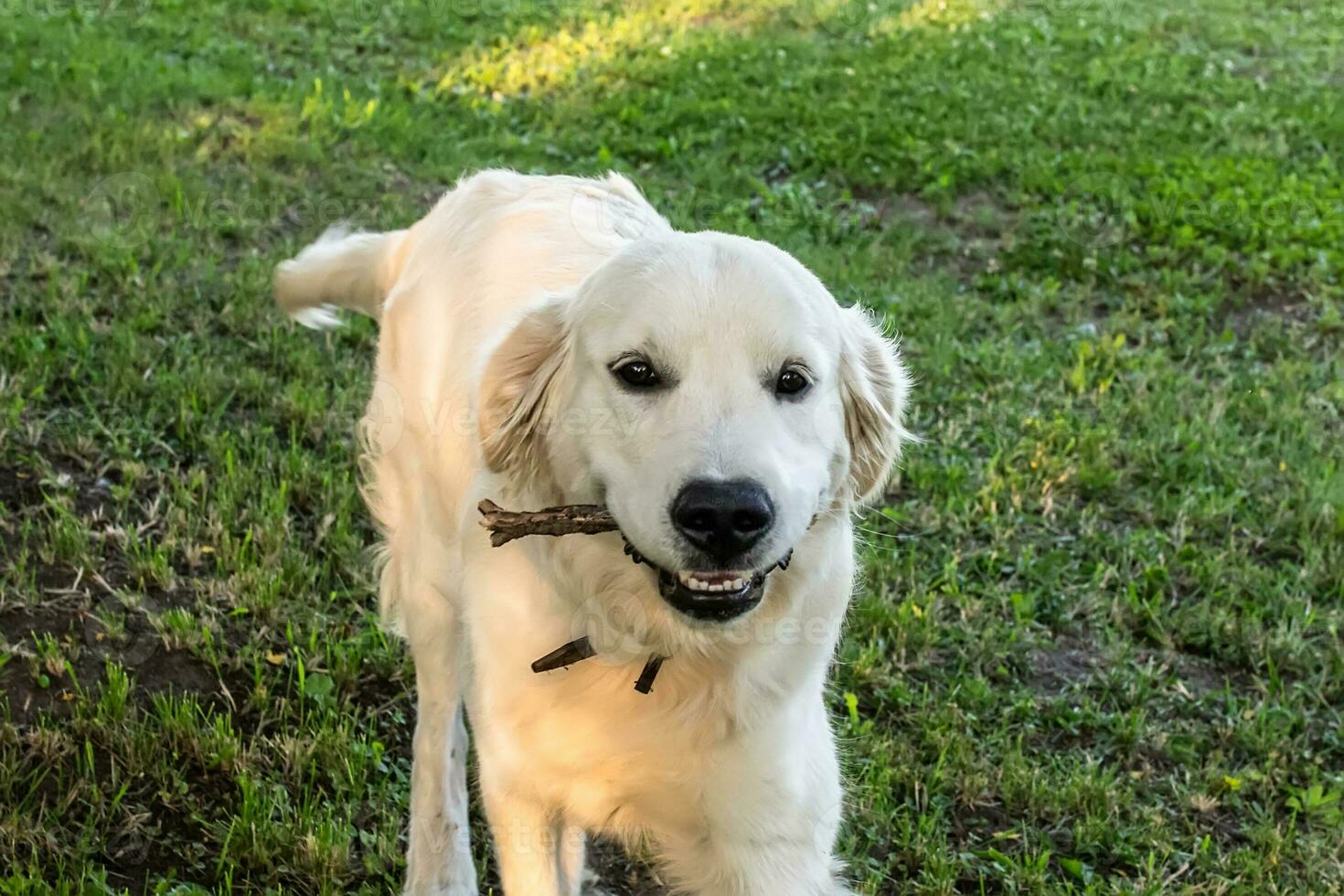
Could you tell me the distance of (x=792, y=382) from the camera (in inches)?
88.8

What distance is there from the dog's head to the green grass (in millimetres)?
1168

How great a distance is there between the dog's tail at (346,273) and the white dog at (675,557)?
41.4 inches

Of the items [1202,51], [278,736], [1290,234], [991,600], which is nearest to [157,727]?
[278,736]

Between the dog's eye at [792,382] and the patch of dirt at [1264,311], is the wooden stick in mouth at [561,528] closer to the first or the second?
the dog's eye at [792,382]

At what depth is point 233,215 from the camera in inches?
234

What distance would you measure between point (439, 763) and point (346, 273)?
1533 mm

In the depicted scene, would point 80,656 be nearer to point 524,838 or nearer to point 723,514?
point 524,838

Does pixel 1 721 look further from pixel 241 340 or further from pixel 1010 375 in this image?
pixel 1010 375

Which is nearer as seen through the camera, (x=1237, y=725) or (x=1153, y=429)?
(x=1237, y=725)

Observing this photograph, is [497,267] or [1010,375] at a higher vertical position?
[497,267]

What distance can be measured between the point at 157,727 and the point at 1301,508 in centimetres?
386

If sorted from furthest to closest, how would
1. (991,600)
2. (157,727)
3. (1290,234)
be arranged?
(1290,234) → (991,600) → (157,727)

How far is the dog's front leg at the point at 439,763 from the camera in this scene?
295 cm

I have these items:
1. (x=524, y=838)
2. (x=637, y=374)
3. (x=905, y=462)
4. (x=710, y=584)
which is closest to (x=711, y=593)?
(x=710, y=584)
